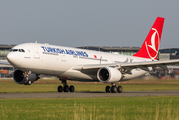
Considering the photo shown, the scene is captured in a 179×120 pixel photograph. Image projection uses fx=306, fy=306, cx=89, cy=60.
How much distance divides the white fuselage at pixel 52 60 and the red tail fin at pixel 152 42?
9.14 m

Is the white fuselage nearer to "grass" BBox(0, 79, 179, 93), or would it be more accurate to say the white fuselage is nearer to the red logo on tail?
"grass" BBox(0, 79, 179, 93)

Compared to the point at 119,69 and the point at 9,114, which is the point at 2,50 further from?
the point at 9,114

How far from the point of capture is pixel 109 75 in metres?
29.2

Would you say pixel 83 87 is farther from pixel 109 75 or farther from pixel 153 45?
pixel 109 75

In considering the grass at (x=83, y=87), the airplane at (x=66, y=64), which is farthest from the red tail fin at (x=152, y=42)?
the airplane at (x=66, y=64)

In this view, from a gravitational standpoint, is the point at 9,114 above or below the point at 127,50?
below

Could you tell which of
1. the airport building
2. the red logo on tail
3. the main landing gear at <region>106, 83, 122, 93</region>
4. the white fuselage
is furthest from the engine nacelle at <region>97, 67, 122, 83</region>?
the airport building

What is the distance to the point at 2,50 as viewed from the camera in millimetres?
117938

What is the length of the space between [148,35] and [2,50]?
285 feet

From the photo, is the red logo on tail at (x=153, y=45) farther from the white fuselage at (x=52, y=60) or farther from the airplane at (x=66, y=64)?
the white fuselage at (x=52, y=60)

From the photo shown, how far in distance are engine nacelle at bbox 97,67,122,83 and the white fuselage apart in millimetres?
1893

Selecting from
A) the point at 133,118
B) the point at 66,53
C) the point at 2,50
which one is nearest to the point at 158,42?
the point at 66,53

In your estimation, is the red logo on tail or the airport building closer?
the red logo on tail

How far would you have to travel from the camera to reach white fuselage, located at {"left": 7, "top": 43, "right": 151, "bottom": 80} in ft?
89.0
